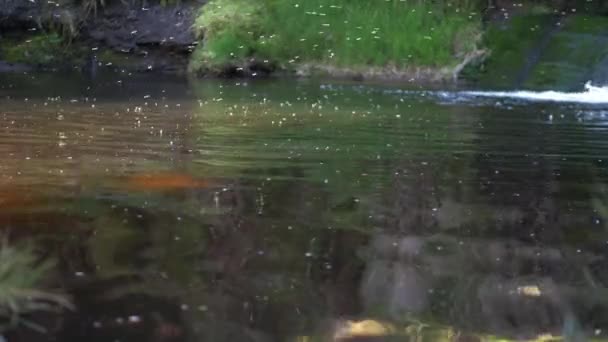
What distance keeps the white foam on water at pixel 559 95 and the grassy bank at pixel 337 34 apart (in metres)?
3.77

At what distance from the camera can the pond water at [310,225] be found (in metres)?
4.38

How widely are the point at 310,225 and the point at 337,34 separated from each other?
1683cm

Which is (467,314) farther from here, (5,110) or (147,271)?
(5,110)

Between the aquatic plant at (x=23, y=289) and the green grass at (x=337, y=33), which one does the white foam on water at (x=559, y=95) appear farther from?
the aquatic plant at (x=23, y=289)

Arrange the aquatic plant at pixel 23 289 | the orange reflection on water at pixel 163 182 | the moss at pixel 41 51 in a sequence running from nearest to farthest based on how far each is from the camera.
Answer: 1. the aquatic plant at pixel 23 289
2. the orange reflection on water at pixel 163 182
3. the moss at pixel 41 51

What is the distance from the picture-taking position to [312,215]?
6484 mm

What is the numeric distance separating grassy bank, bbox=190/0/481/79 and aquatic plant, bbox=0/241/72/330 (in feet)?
55.5

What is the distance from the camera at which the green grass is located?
2167 centimetres

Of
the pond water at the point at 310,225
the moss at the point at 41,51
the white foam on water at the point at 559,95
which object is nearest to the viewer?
the pond water at the point at 310,225

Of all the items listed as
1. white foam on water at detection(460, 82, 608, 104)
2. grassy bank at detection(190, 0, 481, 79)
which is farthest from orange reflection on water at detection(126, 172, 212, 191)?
grassy bank at detection(190, 0, 481, 79)

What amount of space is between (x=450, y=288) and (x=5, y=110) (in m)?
9.32

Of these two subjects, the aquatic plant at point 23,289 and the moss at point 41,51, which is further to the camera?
the moss at point 41,51

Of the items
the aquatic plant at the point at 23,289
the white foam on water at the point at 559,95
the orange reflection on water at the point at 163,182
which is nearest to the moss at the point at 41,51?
→ the white foam on water at the point at 559,95

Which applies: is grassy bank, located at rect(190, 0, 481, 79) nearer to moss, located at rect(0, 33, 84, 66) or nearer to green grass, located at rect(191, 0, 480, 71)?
green grass, located at rect(191, 0, 480, 71)
